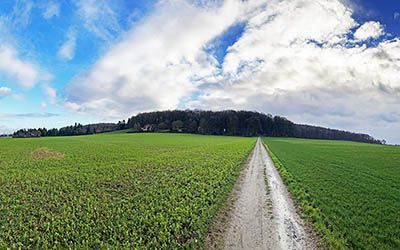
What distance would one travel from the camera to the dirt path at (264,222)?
940 centimetres

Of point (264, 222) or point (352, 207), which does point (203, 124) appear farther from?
point (264, 222)

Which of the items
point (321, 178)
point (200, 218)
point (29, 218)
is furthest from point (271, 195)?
point (29, 218)

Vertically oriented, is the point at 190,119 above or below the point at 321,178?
above

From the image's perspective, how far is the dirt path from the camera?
9398 millimetres

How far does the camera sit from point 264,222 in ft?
37.5

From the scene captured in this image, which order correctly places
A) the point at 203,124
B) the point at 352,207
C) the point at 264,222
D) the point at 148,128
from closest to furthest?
the point at 264,222, the point at 352,207, the point at 203,124, the point at 148,128

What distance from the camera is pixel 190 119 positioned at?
15262 cm

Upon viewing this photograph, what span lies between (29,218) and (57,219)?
144 cm

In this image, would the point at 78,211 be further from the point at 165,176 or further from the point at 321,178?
the point at 321,178

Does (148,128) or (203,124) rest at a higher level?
(203,124)

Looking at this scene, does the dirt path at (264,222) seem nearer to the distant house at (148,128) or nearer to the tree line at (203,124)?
the tree line at (203,124)

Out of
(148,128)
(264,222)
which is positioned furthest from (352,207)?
(148,128)

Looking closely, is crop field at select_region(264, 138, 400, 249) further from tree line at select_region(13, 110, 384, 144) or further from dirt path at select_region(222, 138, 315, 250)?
tree line at select_region(13, 110, 384, 144)

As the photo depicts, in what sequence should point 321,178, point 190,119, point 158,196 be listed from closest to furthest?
1. point 158,196
2. point 321,178
3. point 190,119
